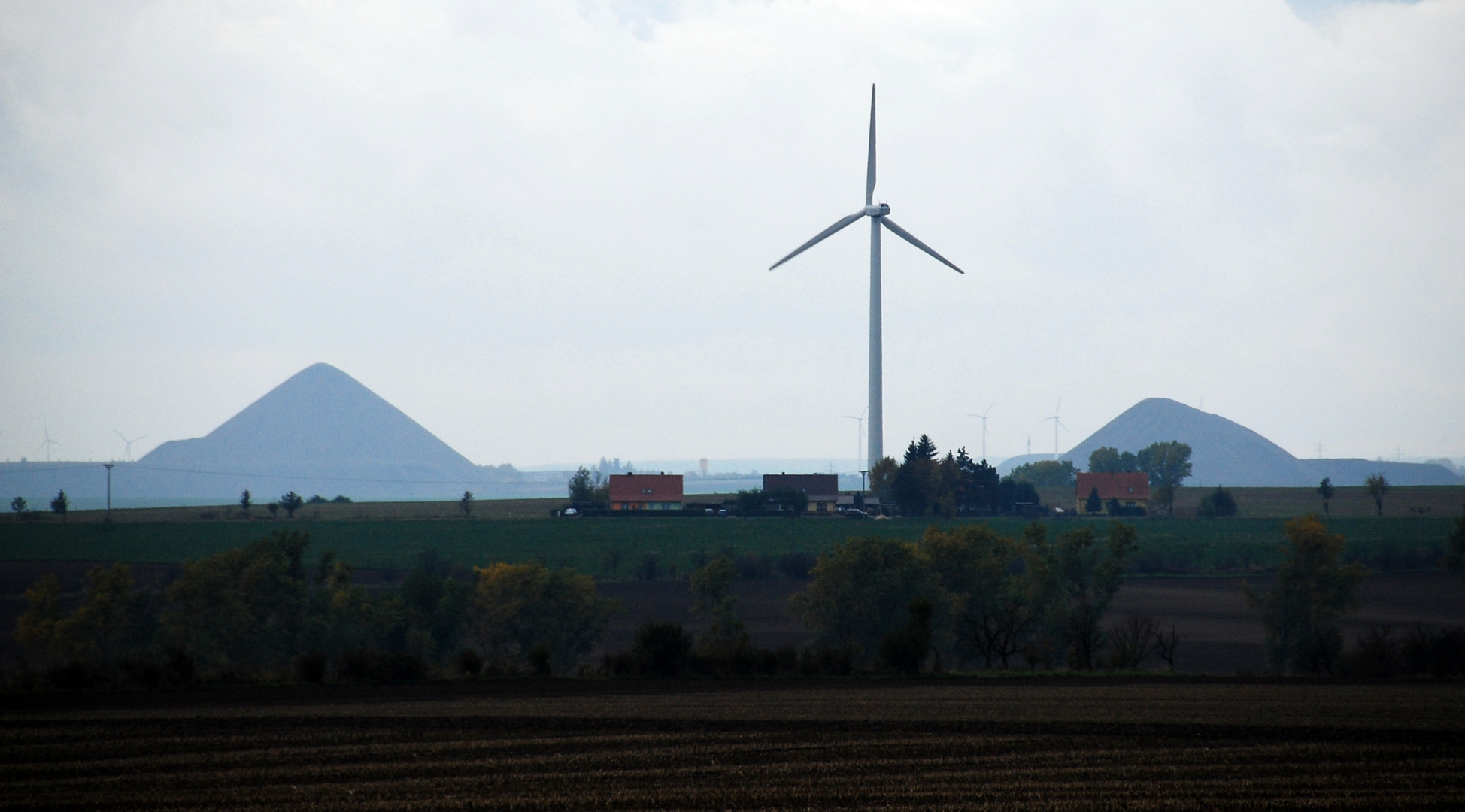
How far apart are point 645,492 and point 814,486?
→ 58.6 ft

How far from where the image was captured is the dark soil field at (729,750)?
17.9 metres

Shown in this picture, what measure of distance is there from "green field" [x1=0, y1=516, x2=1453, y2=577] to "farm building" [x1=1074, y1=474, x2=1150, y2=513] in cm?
1912

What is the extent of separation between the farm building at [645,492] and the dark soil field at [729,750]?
3381 inches

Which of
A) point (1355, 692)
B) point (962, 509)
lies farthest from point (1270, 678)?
point (962, 509)

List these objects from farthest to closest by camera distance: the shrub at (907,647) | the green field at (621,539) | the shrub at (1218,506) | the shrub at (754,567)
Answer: the shrub at (1218,506), the green field at (621,539), the shrub at (754,567), the shrub at (907,647)

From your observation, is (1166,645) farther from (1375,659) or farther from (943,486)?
(943,486)

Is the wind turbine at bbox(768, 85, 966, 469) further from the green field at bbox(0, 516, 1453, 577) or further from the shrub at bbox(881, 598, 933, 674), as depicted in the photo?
the shrub at bbox(881, 598, 933, 674)

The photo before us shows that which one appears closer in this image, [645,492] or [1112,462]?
[645,492]

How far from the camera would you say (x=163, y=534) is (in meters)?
97.1

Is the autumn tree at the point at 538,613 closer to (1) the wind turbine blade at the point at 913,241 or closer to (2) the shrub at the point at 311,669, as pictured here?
(2) the shrub at the point at 311,669

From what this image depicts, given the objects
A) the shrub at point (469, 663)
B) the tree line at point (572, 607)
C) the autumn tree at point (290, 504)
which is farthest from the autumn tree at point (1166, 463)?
the shrub at point (469, 663)

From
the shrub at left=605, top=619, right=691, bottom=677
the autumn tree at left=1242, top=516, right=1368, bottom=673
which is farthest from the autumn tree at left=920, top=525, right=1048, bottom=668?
the shrub at left=605, top=619, right=691, bottom=677

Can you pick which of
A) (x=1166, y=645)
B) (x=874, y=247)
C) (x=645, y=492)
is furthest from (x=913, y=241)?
(x=1166, y=645)

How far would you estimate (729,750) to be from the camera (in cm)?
2225
